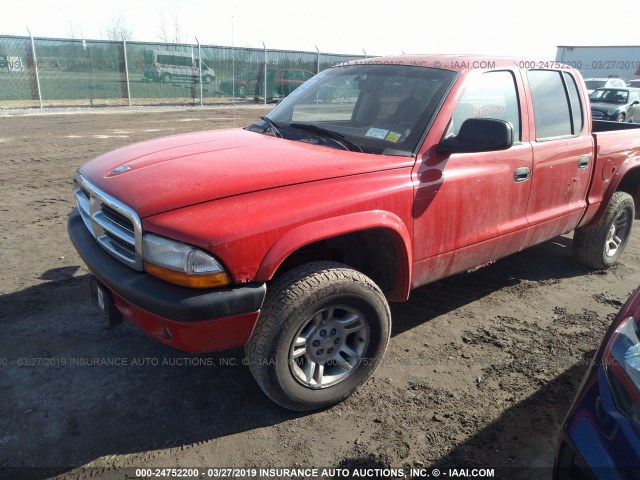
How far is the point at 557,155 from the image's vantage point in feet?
12.4

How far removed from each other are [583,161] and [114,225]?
3632mm

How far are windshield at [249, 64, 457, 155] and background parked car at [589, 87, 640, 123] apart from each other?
622 inches

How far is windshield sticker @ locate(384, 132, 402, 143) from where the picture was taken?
3.04 m

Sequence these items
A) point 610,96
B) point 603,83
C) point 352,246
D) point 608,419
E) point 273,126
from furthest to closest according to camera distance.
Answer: point 603,83 < point 610,96 < point 273,126 < point 352,246 < point 608,419

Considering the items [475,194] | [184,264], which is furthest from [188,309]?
[475,194]

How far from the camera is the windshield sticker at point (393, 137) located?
Answer: 3.04 meters

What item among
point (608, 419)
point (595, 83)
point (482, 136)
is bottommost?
point (608, 419)

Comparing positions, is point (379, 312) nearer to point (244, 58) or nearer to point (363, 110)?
point (363, 110)

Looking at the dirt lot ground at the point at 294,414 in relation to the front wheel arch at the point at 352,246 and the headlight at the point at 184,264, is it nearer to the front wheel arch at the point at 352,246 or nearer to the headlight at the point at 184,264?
the front wheel arch at the point at 352,246

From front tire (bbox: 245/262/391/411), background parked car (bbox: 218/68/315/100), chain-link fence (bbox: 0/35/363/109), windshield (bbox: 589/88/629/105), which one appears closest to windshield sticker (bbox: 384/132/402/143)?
front tire (bbox: 245/262/391/411)

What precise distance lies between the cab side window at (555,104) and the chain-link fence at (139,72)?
17.2 meters

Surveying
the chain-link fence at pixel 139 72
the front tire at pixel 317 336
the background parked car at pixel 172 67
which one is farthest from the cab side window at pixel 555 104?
the background parked car at pixel 172 67

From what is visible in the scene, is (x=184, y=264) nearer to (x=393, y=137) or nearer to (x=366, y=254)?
(x=366, y=254)

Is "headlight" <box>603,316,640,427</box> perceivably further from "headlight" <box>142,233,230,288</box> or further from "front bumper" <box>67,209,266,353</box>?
"headlight" <box>142,233,230,288</box>
